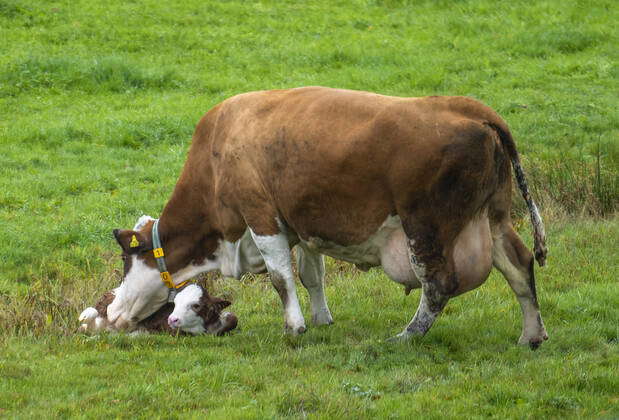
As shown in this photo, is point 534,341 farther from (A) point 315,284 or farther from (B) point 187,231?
(B) point 187,231

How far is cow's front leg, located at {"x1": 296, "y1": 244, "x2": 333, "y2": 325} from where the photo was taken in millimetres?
9852

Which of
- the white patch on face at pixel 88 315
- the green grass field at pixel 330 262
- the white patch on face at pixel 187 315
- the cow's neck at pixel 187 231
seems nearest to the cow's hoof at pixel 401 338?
the green grass field at pixel 330 262

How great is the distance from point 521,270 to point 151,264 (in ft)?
12.1

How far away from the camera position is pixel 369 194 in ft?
27.6

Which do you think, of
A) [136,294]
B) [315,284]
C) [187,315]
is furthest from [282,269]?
[136,294]

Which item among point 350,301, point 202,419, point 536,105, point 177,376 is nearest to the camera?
point 202,419

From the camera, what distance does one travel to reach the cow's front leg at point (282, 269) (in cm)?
922

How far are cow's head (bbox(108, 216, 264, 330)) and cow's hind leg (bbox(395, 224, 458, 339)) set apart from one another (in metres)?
2.25

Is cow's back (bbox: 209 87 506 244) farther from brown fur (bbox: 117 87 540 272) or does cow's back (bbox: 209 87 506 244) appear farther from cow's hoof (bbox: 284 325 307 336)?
cow's hoof (bbox: 284 325 307 336)

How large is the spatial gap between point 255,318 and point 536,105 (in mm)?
10220

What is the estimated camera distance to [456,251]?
8.41 metres

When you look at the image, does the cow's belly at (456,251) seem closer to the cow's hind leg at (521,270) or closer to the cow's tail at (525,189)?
the cow's hind leg at (521,270)

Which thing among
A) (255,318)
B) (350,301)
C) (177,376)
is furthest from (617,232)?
(177,376)

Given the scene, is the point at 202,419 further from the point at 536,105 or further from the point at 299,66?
the point at 299,66
